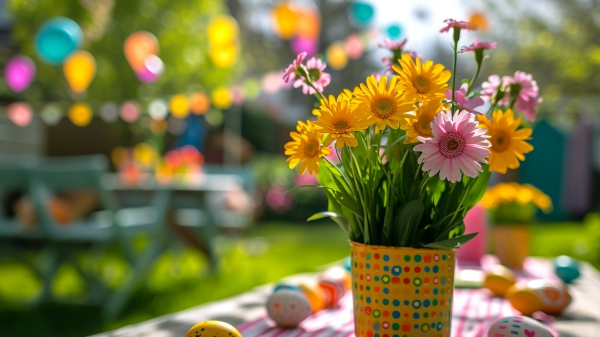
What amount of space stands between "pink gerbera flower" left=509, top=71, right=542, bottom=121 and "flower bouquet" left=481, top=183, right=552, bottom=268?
1141 mm

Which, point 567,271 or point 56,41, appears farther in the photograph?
point 56,41

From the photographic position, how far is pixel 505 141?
0.91m

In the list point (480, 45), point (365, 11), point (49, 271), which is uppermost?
point (365, 11)

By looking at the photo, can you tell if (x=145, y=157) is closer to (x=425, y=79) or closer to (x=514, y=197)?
(x=514, y=197)

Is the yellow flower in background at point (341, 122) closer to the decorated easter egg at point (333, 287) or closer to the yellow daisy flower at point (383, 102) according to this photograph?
the yellow daisy flower at point (383, 102)

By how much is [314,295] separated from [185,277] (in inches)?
129

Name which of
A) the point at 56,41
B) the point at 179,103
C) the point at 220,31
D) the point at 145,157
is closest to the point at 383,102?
the point at 56,41

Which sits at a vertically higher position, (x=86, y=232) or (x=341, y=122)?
(x=341, y=122)

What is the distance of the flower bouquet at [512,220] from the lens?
207cm

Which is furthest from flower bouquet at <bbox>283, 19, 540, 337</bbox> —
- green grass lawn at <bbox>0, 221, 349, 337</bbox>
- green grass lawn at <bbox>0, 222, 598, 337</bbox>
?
green grass lawn at <bbox>0, 222, 598, 337</bbox>

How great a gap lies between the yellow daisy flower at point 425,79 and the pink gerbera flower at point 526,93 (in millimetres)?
208

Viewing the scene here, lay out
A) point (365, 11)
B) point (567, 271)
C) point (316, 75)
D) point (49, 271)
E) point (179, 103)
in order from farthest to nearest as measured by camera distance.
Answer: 1. point (179, 103)
2. point (365, 11)
3. point (49, 271)
4. point (567, 271)
5. point (316, 75)

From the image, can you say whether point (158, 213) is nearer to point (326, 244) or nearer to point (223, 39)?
point (223, 39)

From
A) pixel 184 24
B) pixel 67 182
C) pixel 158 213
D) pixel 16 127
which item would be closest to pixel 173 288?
pixel 158 213
